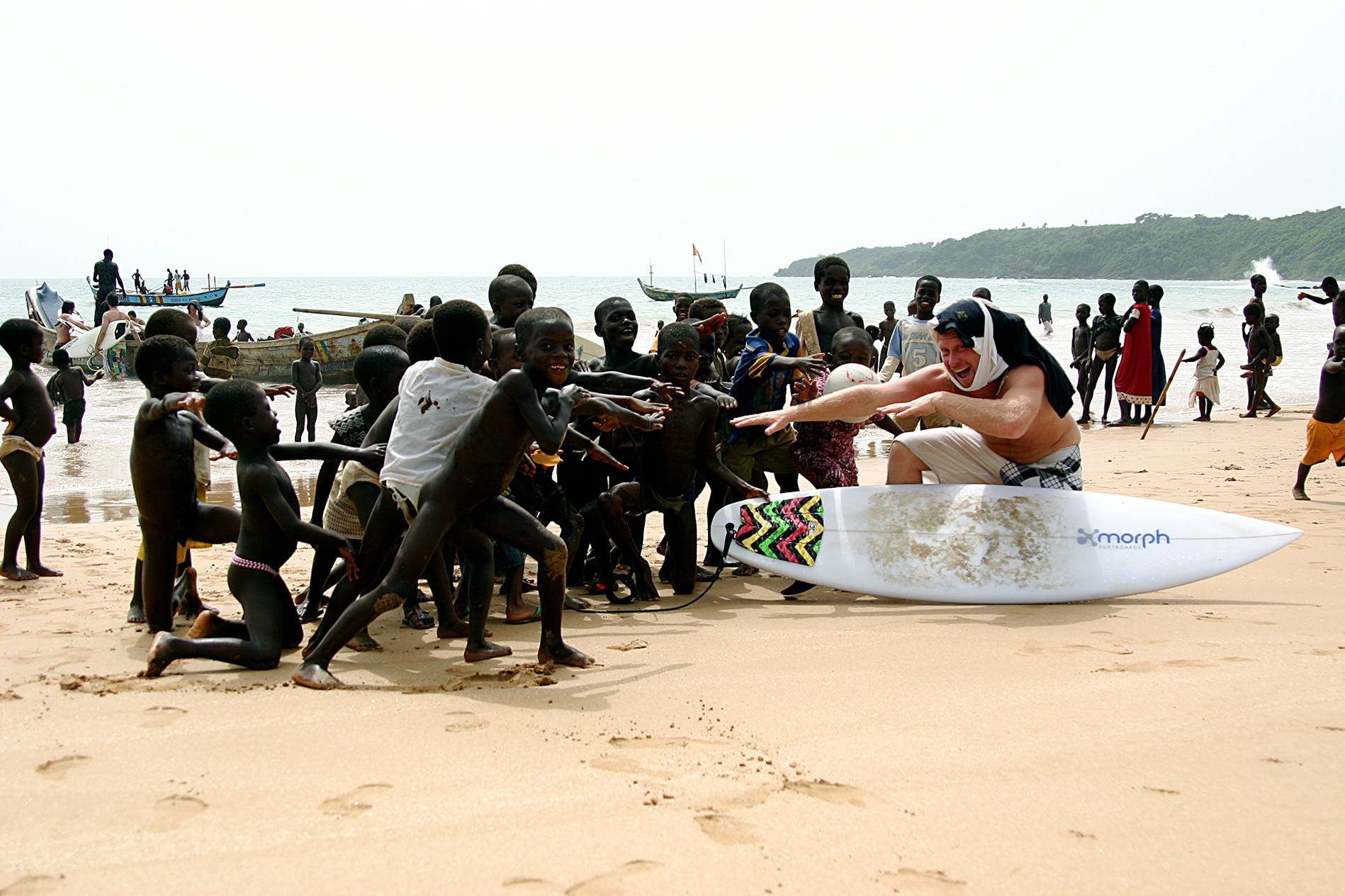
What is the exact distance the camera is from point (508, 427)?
4.05 metres

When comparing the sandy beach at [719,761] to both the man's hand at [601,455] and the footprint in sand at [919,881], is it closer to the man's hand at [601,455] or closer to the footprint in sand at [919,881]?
the footprint in sand at [919,881]

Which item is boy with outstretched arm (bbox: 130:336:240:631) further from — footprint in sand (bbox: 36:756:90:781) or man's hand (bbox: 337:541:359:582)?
footprint in sand (bbox: 36:756:90:781)

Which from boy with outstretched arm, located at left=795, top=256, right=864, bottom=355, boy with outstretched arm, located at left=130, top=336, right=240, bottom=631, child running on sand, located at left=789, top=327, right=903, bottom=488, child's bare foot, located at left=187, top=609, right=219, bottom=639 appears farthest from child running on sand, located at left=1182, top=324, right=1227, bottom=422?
child's bare foot, located at left=187, top=609, right=219, bottom=639

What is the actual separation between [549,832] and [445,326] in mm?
2406

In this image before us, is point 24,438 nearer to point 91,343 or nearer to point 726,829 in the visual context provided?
point 726,829

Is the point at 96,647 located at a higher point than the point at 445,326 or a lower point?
lower

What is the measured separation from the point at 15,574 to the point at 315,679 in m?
3.45

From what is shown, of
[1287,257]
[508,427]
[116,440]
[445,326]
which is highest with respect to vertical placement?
[1287,257]

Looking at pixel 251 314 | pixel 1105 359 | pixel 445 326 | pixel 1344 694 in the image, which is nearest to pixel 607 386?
pixel 445 326

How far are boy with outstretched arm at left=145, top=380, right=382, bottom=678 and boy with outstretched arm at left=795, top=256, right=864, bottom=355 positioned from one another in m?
3.60

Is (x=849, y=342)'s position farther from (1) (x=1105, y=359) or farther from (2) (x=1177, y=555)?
(1) (x=1105, y=359)

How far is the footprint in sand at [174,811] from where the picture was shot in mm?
2633

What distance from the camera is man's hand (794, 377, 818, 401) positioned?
20.3 feet

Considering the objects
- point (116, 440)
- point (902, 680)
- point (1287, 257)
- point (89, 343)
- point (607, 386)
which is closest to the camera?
point (902, 680)
